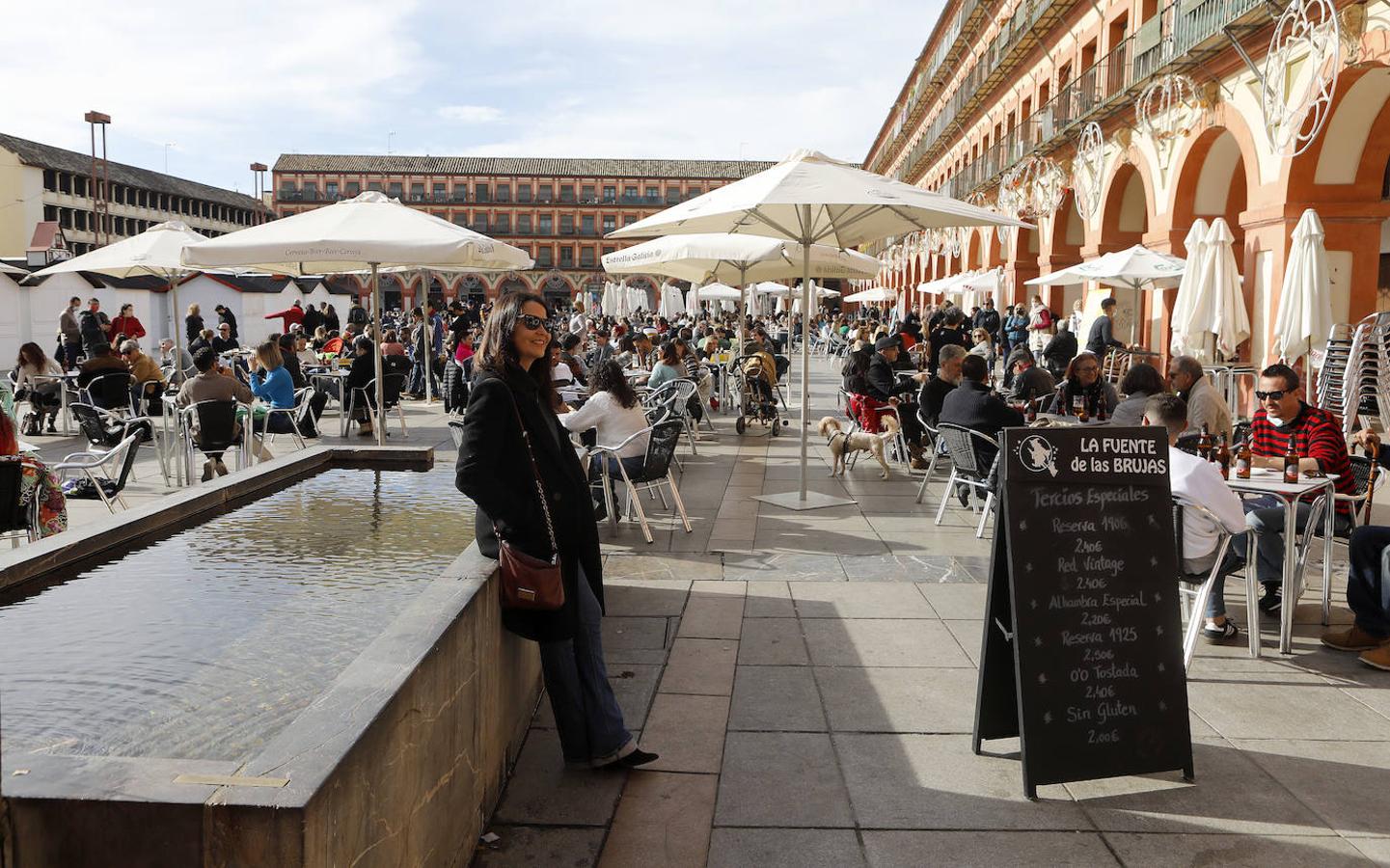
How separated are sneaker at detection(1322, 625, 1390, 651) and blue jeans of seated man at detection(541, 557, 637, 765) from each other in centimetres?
318

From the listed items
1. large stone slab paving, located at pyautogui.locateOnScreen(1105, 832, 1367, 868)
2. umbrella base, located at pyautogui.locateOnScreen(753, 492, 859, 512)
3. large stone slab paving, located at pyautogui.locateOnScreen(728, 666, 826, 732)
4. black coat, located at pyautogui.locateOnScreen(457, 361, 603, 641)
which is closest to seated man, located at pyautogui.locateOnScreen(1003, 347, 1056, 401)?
umbrella base, located at pyautogui.locateOnScreen(753, 492, 859, 512)

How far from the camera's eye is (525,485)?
304 cm

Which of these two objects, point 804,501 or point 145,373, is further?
point 145,373

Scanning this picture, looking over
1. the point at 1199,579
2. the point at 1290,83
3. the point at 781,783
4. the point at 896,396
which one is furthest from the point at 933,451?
the point at 1290,83

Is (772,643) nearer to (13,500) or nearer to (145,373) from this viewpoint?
(13,500)

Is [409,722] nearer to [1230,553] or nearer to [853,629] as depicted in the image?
[853,629]

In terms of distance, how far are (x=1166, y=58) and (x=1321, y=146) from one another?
3.74 m

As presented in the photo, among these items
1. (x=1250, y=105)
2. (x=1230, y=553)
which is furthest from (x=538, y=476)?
(x=1250, y=105)

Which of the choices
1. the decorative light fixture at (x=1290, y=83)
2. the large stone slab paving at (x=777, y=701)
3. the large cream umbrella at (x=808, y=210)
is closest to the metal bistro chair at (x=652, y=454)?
the large cream umbrella at (x=808, y=210)

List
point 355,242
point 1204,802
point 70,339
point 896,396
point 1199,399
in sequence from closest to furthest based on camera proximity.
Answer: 1. point 1204,802
2. point 1199,399
3. point 355,242
4. point 896,396
5. point 70,339

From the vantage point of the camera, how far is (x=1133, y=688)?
323cm

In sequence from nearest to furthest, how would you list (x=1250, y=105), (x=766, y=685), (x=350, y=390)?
(x=766, y=685) < (x=350, y=390) < (x=1250, y=105)

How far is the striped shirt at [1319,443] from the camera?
5270mm

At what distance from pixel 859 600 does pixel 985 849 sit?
237cm
